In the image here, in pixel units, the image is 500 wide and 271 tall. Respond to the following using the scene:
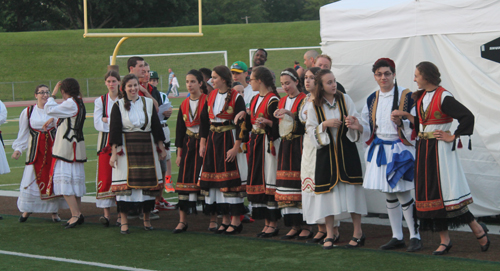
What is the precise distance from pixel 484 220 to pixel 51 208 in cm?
516

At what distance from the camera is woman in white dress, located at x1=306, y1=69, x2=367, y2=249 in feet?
20.0

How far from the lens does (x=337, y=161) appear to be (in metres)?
6.12

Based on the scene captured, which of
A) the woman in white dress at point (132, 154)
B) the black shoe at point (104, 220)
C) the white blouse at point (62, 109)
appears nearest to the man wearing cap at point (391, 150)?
the woman in white dress at point (132, 154)

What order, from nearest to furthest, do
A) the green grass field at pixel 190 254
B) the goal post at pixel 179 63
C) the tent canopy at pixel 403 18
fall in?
the green grass field at pixel 190 254, the tent canopy at pixel 403 18, the goal post at pixel 179 63

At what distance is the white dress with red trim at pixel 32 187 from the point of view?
8031 mm

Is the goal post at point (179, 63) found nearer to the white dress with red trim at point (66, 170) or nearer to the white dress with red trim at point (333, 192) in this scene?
the white dress with red trim at point (66, 170)

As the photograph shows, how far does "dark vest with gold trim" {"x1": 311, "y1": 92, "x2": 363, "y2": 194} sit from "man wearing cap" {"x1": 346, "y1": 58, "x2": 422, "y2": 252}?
14cm

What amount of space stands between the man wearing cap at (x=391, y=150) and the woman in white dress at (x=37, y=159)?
4020 mm

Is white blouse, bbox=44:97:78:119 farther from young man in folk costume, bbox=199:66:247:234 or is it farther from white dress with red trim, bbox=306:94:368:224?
white dress with red trim, bbox=306:94:368:224

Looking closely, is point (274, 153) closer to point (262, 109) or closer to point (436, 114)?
point (262, 109)

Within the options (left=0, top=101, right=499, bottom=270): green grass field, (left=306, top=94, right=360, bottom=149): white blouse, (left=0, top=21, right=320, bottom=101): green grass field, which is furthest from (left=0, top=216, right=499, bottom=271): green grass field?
(left=0, top=21, right=320, bottom=101): green grass field

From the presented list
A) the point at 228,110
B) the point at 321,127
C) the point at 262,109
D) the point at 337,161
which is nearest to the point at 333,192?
the point at 337,161

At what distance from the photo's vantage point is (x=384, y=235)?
6.72 metres

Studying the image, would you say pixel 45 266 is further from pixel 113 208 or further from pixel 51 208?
pixel 113 208
